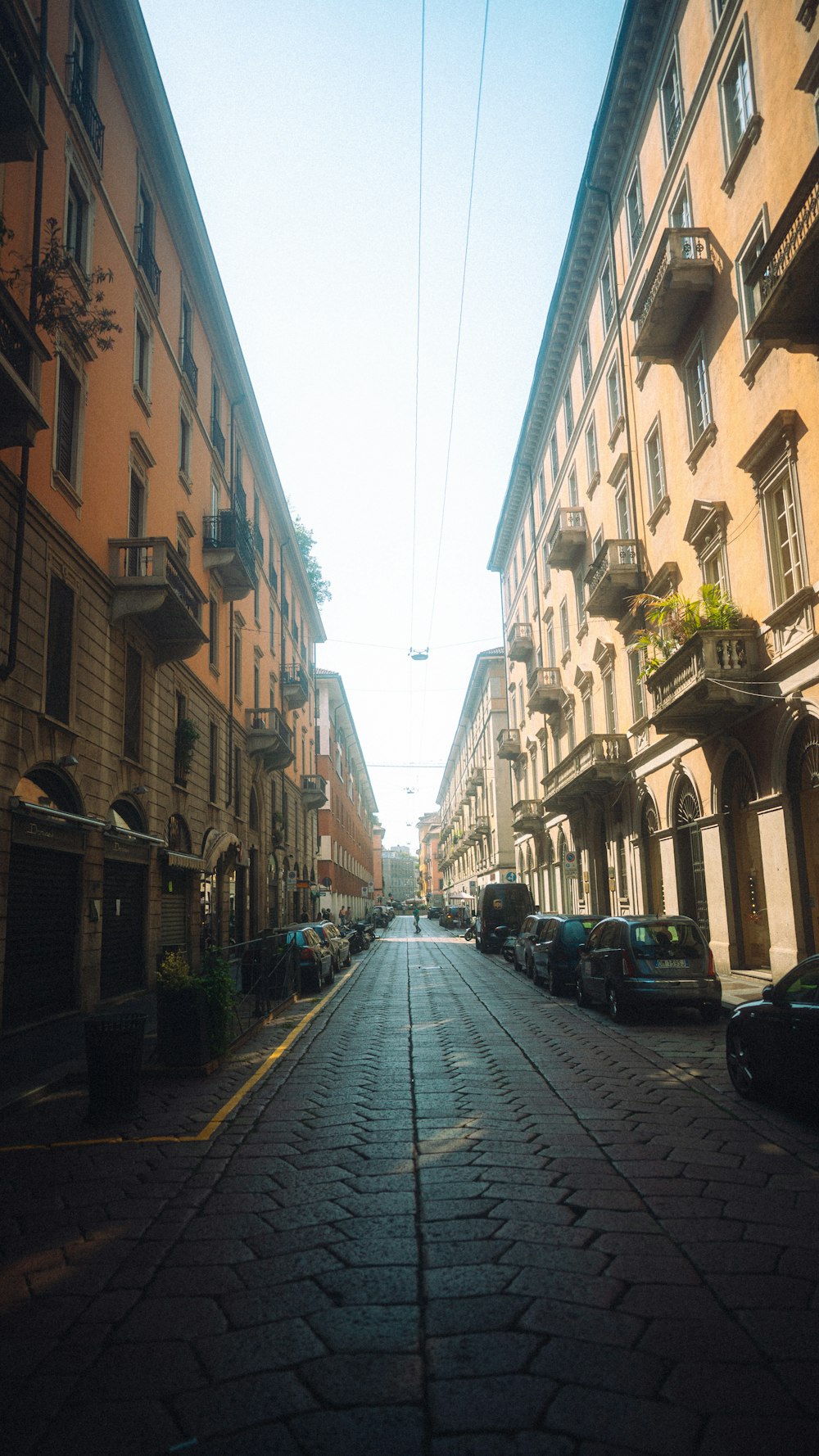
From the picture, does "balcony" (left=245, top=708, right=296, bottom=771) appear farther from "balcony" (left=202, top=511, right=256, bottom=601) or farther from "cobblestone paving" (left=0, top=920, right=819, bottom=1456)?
"cobblestone paving" (left=0, top=920, right=819, bottom=1456)

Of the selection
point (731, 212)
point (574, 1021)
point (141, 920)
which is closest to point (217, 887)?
point (141, 920)

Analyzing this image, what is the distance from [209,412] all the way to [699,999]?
804 inches

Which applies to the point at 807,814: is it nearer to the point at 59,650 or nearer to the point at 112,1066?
the point at 112,1066

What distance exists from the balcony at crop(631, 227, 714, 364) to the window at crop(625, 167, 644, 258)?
4.67 m

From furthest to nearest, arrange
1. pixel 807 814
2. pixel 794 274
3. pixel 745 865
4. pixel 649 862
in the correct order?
pixel 649 862, pixel 745 865, pixel 807 814, pixel 794 274

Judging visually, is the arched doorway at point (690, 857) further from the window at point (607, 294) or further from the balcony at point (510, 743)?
the balcony at point (510, 743)

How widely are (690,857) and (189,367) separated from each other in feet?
53.9

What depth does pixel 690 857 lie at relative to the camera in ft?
70.6

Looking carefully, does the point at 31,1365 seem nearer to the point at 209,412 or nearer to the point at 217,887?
the point at 217,887

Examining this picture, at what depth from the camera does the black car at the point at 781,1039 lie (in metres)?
7.00

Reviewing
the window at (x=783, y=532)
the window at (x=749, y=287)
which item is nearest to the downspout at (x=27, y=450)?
the window at (x=749, y=287)

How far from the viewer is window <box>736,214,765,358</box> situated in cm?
1622

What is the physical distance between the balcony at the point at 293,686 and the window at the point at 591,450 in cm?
1453

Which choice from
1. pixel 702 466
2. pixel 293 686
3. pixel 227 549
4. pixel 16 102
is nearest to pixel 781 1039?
pixel 16 102
